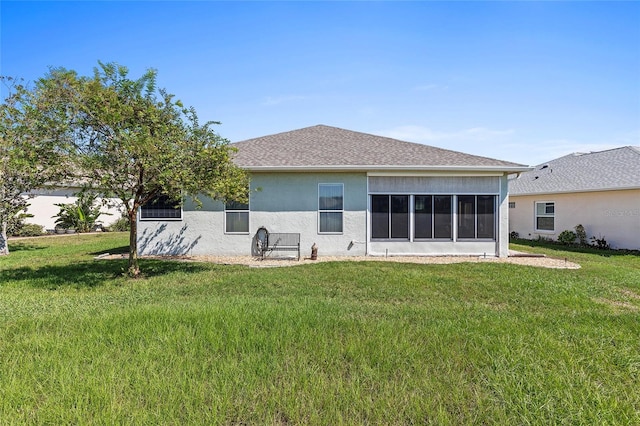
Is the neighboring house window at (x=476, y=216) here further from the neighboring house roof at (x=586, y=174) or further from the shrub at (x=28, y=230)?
the shrub at (x=28, y=230)

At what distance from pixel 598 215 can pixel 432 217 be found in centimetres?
942

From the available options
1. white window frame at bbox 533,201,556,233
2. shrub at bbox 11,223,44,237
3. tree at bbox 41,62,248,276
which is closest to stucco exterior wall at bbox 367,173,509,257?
tree at bbox 41,62,248,276

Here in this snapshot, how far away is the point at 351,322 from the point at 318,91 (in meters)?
10.3

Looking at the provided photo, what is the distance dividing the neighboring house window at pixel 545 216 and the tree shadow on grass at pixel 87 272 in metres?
17.3

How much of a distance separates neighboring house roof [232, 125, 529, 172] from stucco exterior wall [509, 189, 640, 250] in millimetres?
7078

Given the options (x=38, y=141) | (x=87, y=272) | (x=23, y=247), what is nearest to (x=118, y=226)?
(x=23, y=247)

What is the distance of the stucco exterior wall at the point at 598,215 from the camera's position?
13656mm

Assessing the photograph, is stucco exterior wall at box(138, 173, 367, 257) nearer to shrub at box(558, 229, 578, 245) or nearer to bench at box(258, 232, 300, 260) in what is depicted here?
bench at box(258, 232, 300, 260)

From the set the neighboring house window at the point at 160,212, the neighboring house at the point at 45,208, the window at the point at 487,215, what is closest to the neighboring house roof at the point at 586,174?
the window at the point at 487,215

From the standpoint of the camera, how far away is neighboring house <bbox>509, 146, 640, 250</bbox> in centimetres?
1384

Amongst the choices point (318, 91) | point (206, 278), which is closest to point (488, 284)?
point (206, 278)

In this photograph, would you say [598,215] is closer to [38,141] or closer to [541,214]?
[541,214]

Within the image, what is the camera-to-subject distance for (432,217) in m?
11.6

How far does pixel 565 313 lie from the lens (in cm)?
535
